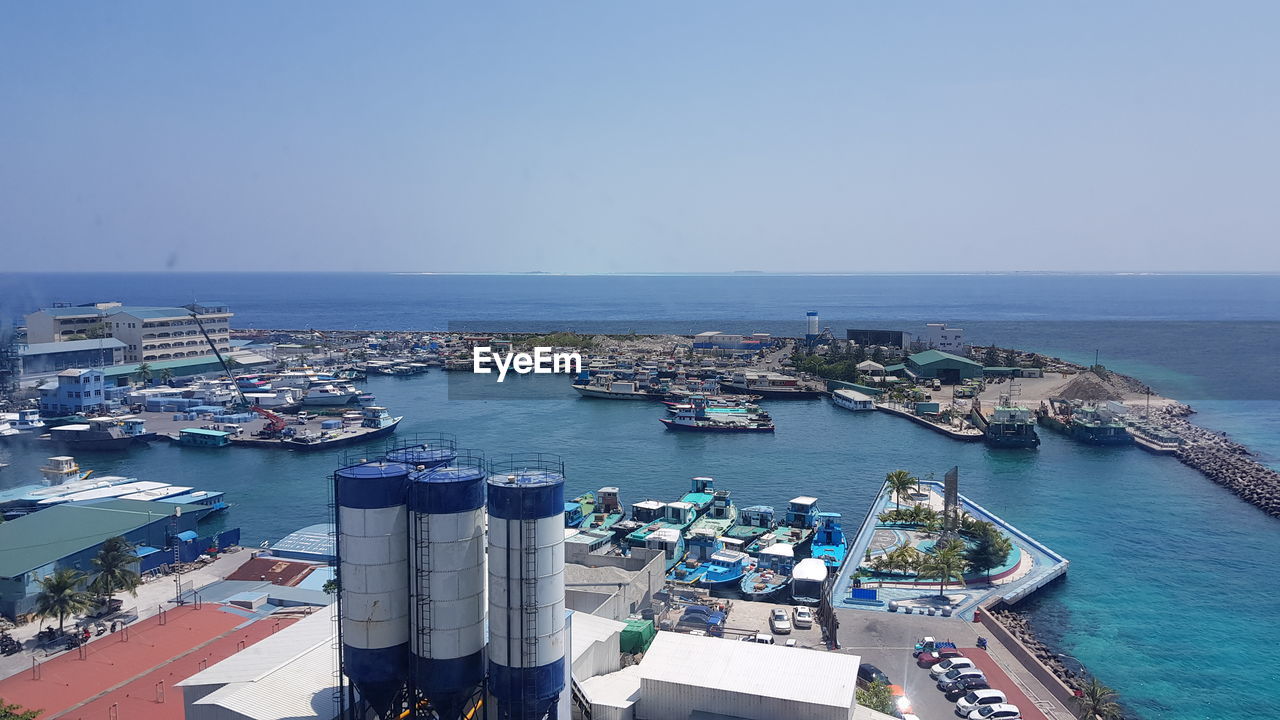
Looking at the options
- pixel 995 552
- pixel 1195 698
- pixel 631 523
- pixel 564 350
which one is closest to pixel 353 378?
pixel 564 350

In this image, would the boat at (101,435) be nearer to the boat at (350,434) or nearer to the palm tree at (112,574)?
the boat at (350,434)

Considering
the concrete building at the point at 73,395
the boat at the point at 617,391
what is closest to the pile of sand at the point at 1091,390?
the boat at the point at 617,391

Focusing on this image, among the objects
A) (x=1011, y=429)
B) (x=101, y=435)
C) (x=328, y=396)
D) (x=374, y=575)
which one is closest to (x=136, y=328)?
(x=328, y=396)

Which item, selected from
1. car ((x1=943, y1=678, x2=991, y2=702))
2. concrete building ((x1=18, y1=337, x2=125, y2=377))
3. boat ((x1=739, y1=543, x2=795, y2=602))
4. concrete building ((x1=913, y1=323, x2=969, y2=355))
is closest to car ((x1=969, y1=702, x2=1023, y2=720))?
car ((x1=943, y1=678, x2=991, y2=702))

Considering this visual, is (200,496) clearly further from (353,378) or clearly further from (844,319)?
(844,319)
